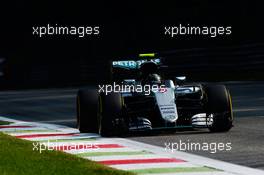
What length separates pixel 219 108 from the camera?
51.2 ft

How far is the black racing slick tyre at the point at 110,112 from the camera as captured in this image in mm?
15359

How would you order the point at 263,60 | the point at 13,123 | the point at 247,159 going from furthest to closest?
the point at 263,60 < the point at 13,123 < the point at 247,159

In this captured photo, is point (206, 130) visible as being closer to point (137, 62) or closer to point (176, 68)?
point (137, 62)

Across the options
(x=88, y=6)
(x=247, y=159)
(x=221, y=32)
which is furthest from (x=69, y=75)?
(x=247, y=159)

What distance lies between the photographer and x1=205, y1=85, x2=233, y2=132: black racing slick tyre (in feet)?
51.2

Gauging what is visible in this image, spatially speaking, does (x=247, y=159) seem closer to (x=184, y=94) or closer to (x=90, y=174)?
(x=90, y=174)

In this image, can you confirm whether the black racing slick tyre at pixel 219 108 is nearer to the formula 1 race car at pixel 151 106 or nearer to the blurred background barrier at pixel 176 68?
the formula 1 race car at pixel 151 106

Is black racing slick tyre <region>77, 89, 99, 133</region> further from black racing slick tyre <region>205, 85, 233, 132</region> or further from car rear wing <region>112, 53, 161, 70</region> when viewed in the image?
black racing slick tyre <region>205, 85, 233, 132</region>

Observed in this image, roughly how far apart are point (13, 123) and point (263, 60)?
18104 millimetres

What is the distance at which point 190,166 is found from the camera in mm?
11328

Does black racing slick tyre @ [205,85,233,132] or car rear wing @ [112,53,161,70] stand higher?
car rear wing @ [112,53,161,70]

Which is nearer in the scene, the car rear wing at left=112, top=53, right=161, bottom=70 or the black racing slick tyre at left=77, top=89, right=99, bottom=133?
the black racing slick tyre at left=77, top=89, right=99, bottom=133

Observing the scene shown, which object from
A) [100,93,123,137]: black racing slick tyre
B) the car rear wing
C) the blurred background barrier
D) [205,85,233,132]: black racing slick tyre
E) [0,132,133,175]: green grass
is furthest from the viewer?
the blurred background barrier

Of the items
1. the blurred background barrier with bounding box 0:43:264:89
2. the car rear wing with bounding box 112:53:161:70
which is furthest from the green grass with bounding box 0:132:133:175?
the blurred background barrier with bounding box 0:43:264:89
